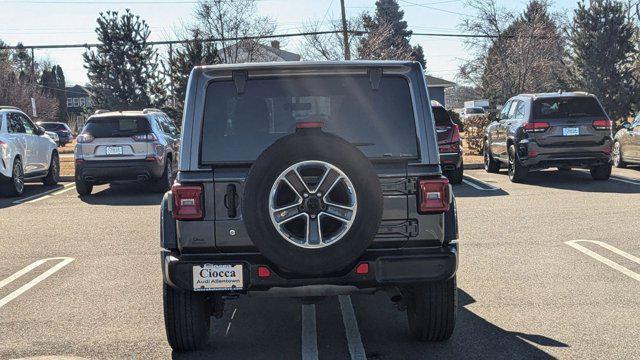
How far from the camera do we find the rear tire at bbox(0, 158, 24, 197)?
47.4ft

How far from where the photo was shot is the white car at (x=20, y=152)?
1418cm

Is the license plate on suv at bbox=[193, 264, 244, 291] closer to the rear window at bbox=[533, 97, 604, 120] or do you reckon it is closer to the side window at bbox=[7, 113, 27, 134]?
the rear window at bbox=[533, 97, 604, 120]

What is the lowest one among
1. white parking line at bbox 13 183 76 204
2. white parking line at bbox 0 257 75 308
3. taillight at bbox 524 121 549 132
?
white parking line at bbox 0 257 75 308

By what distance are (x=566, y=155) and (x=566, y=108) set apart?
3.12ft

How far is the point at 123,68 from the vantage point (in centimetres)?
3597

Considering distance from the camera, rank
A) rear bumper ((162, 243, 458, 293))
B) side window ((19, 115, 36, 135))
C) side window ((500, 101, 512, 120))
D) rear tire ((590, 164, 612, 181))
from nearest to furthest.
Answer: rear bumper ((162, 243, 458, 293))
rear tire ((590, 164, 612, 181))
side window ((19, 115, 36, 135))
side window ((500, 101, 512, 120))

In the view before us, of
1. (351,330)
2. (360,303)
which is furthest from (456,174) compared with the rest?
(351,330)

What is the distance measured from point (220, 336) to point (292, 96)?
1.87 metres

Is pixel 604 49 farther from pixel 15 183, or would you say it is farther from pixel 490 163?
pixel 15 183

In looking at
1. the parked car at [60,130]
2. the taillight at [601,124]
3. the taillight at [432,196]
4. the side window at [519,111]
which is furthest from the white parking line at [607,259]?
the parked car at [60,130]

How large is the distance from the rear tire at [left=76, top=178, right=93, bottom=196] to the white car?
1307 mm

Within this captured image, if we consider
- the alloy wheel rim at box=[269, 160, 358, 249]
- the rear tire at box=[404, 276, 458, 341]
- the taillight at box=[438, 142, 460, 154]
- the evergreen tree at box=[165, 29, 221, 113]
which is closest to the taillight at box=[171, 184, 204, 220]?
the alloy wheel rim at box=[269, 160, 358, 249]

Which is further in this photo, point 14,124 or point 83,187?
point 14,124

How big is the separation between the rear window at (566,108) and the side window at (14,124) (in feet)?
35.1
